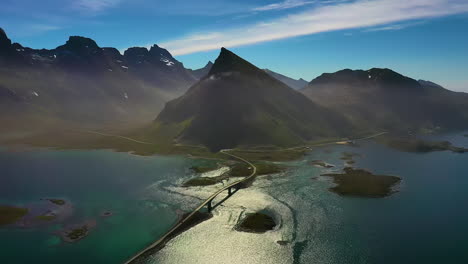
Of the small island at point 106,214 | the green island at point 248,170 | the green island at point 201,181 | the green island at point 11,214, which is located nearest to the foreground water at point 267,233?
the small island at point 106,214

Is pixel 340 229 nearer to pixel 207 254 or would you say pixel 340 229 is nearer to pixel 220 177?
pixel 207 254

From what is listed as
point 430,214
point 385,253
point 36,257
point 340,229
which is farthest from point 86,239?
point 430,214

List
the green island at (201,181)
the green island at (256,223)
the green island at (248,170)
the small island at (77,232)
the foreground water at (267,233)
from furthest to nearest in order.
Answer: the green island at (248,170), the green island at (201,181), the green island at (256,223), the small island at (77,232), the foreground water at (267,233)

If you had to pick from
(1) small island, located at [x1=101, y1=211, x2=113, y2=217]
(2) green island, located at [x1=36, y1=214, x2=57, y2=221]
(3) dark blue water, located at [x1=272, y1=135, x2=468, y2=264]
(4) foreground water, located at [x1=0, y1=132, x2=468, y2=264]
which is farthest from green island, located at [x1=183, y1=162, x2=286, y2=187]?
(2) green island, located at [x1=36, y1=214, x2=57, y2=221]

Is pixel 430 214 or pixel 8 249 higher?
pixel 430 214

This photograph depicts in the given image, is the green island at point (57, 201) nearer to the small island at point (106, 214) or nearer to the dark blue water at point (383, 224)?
the small island at point (106, 214)

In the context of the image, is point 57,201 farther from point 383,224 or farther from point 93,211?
point 383,224
